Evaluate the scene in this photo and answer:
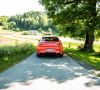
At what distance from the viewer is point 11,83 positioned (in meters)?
10.4

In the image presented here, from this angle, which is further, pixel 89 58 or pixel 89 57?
pixel 89 57

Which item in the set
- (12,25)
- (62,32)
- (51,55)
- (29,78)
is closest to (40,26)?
(12,25)

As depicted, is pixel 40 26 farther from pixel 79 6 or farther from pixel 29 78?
pixel 29 78

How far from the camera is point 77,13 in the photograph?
96.5 feet

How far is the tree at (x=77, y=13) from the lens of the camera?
28.9m

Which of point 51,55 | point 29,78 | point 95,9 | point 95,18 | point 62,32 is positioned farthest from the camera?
point 62,32

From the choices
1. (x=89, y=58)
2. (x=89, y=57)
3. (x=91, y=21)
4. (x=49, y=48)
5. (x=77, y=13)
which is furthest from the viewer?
(x=77, y=13)

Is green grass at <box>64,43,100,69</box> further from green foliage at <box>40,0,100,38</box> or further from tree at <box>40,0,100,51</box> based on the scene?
green foliage at <box>40,0,100,38</box>

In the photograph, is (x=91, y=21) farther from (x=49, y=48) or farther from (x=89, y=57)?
(x=49, y=48)

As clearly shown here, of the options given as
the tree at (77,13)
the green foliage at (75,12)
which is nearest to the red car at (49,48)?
the tree at (77,13)

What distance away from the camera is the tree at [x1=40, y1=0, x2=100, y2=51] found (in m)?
28.9

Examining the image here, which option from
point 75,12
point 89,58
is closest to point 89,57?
point 89,58

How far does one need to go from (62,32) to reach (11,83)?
25.9m

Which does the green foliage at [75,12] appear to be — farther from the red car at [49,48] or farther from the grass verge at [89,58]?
the red car at [49,48]
